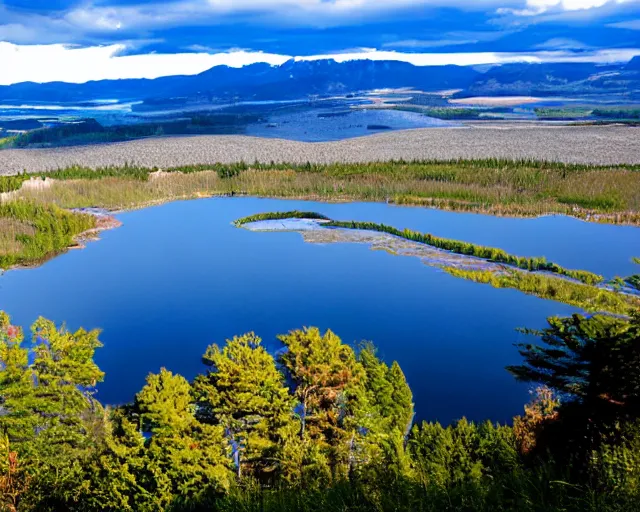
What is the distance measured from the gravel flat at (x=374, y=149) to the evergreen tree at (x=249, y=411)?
5601 centimetres

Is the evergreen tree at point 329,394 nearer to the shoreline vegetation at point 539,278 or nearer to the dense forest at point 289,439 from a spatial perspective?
the dense forest at point 289,439

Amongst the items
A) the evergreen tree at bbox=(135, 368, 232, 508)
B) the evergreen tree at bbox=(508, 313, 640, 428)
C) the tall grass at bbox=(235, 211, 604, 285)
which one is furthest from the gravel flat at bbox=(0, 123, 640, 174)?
the evergreen tree at bbox=(135, 368, 232, 508)

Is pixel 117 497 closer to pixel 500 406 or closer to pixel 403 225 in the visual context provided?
pixel 500 406

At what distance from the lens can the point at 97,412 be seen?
13.4m

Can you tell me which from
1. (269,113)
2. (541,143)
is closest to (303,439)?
(541,143)

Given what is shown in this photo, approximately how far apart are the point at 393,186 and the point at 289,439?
32.8 m

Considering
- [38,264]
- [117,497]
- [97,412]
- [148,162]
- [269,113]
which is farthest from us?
[269,113]

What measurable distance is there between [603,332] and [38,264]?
21362 mm

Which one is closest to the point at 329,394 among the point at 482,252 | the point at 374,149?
the point at 482,252

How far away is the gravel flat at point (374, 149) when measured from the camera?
234 ft

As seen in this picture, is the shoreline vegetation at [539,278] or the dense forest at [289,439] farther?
the shoreline vegetation at [539,278]

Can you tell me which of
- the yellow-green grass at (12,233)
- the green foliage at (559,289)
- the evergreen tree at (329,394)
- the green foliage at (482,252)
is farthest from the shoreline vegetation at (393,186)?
the evergreen tree at (329,394)

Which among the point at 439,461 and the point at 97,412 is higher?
the point at 97,412

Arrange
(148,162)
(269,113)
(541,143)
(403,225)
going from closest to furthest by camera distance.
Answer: (403,225) < (148,162) < (541,143) < (269,113)
